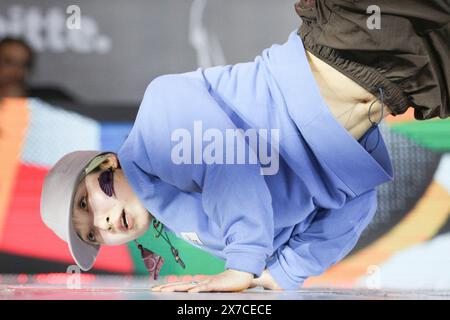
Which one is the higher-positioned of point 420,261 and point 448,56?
point 448,56

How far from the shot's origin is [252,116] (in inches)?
57.6

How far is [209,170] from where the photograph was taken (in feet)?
4.64

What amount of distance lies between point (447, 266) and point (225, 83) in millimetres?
628

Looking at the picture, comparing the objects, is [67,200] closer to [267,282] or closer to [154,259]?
[154,259]

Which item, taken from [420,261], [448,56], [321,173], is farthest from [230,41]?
[420,261]

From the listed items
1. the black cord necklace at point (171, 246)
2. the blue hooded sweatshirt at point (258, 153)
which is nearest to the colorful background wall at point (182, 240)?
the black cord necklace at point (171, 246)

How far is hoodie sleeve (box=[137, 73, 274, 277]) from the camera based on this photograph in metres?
1.32

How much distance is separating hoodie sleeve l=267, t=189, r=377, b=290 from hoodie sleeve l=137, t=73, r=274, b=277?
14 cm

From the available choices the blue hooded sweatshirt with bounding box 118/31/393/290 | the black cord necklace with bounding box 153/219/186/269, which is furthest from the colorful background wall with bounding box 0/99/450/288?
the blue hooded sweatshirt with bounding box 118/31/393/290

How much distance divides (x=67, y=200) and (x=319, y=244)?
1.67 ft

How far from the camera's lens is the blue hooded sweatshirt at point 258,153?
4.69ft

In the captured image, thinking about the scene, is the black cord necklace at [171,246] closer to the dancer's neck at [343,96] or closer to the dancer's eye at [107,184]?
the dancer's eye at [107,184]

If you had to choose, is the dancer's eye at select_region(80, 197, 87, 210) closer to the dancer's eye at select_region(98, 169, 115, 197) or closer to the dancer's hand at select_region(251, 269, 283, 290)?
the dancer's eye at select_region(98, 169, 115, 197)
